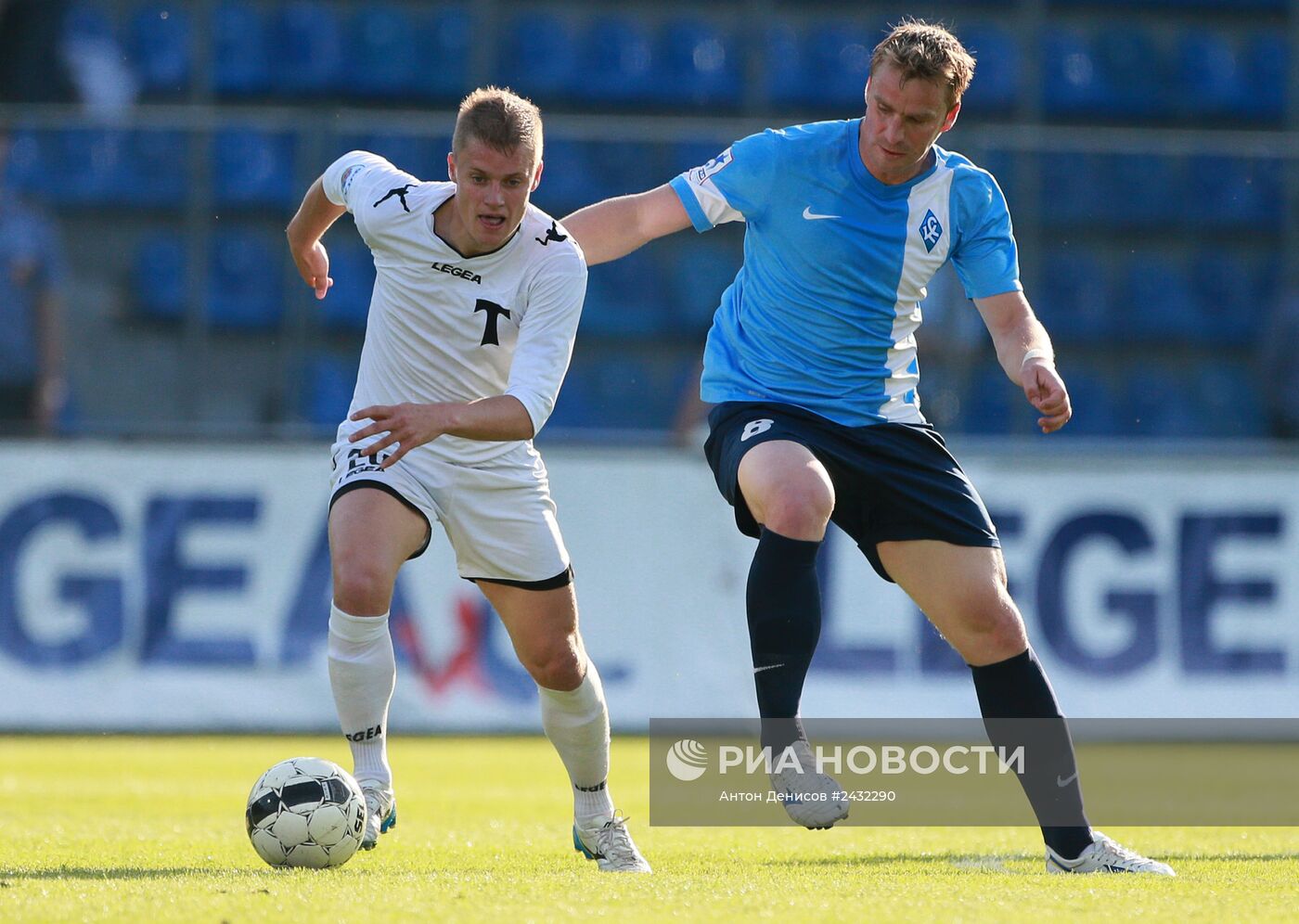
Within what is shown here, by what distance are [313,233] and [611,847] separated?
216 centimetres

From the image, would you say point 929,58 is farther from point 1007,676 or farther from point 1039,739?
point 1039,739

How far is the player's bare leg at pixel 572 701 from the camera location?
210 inches

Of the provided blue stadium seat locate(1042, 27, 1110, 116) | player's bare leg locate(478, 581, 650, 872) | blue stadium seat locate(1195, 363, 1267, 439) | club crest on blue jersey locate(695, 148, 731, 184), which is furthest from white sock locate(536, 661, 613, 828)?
blue stadium seat locate(1042, 27, 1110, 116)

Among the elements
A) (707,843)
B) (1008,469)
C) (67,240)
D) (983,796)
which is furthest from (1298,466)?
(67,240)

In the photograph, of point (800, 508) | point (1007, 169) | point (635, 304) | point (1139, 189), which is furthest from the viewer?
Answer: point (1139, 189)

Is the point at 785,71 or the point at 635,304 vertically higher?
the point at 785,71

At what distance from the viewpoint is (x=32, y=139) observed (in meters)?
10.3

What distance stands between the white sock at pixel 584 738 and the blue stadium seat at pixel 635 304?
508 centimetres

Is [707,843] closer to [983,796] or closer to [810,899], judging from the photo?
[810,899]

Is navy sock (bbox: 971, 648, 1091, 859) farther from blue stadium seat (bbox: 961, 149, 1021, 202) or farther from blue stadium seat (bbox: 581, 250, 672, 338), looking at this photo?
blue stadium seat (bbox: 961, 149, 1021, 202)

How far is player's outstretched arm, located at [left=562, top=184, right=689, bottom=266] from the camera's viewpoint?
5.31 metres

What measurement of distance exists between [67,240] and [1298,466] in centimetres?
723

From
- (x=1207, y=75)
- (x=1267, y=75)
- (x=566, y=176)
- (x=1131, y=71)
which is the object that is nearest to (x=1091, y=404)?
(x=566, y=176)

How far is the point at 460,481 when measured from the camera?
212 inches
